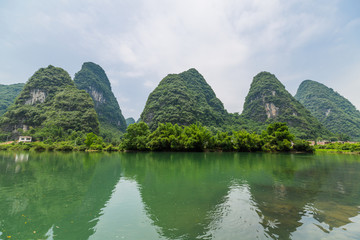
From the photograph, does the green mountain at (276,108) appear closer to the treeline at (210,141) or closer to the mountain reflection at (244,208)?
the treeline at (210,141)

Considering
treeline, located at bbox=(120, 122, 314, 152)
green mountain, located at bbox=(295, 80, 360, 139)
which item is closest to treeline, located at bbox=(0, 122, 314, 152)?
treeline, located at bbox=(120, 122, 314, 152)

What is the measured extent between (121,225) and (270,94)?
→ 136 meters

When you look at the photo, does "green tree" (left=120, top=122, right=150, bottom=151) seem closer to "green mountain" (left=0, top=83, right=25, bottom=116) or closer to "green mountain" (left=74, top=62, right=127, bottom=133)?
"green mountain" (left=74, top=62, right=127, bottom=133)

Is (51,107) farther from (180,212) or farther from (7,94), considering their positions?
(180,212)

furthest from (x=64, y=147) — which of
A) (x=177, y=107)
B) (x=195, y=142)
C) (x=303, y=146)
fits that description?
(x=303, y=146)

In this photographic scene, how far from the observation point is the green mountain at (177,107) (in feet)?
304

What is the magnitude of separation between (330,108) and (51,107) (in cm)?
19832

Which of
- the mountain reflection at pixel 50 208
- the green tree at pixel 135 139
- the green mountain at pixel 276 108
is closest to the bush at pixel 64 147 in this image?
the green tree at pixel 135 139

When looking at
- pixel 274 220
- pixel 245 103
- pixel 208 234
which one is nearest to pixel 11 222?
pixel 208 234

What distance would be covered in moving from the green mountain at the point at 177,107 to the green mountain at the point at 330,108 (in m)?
87.1

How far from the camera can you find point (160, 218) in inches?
239

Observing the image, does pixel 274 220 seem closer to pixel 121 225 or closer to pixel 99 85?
pixel 121 225

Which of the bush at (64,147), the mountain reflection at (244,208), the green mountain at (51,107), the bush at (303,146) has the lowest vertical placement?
the mountain reflection at (244,208)

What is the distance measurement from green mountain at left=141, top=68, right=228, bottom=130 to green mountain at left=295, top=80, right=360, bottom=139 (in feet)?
286
